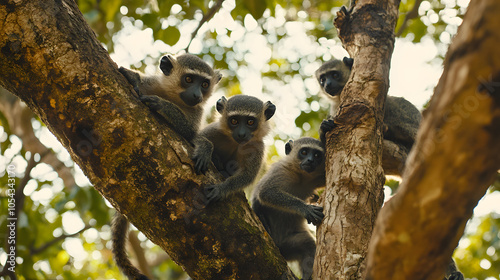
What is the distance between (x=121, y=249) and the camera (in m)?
5.23

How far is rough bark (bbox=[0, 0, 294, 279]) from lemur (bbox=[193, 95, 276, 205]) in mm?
1914

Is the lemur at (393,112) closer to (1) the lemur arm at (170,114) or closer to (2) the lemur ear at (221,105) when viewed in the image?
(2) the lemur ear at (221,105)

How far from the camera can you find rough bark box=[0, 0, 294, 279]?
3.47 meters

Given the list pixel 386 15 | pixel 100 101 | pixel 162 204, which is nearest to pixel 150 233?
pixel 162 204

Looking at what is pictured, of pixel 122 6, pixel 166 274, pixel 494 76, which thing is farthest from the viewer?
pixel 166 274

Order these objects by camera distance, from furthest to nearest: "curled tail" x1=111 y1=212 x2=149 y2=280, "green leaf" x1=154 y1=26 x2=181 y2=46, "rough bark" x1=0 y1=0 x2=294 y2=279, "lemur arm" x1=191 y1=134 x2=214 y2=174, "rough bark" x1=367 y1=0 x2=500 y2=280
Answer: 1. "green leaf" x1=154 y1=26 x2=181 y2=46
2. "curled tail" x1=111 y1=212 x2=149 y2=280
3. "lemur arm" x1=191 y1=134 x2=214 y2=174
4. "rough bark" x1=0 y1=0 x2=294 y2=279
5. "rough bark" x1=367 y1=0 x2=500 y2=280

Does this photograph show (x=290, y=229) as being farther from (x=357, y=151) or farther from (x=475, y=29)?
(x=475, y=29)

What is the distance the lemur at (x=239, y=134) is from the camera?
19.5ft

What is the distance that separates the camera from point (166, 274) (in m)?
15.3

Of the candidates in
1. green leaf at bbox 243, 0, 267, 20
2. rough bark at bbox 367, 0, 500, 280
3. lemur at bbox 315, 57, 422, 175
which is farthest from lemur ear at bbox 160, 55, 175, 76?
rough bark at bbox 367, 0, 500, 280

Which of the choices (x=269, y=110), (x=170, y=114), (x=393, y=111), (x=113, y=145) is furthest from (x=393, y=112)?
(x=113, y=145)

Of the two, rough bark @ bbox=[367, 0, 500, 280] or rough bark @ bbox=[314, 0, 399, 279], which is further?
rough bark @ bbox=[314, 0, 399, 279]

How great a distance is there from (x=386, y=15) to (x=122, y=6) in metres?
4.51

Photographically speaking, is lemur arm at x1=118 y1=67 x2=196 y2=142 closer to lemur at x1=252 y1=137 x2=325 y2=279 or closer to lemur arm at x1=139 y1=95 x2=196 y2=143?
lemur arm at x1=139 y1=95 x2=196 y2=143
